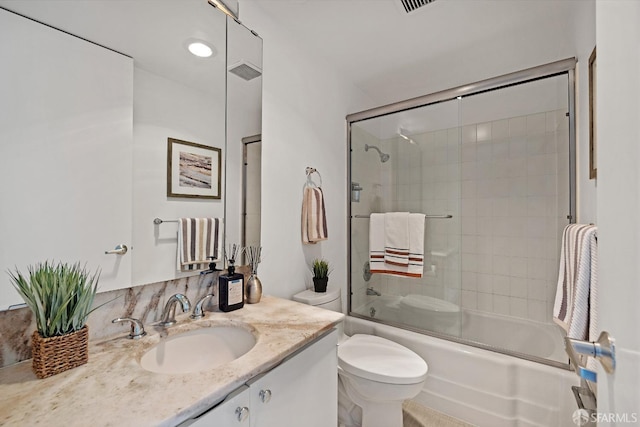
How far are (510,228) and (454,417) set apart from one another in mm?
1344

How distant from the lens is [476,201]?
201 cm

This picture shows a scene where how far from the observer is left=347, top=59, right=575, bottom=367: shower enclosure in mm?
1688

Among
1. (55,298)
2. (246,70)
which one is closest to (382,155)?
(246,70)

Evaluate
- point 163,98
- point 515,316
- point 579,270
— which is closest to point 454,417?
point 515,316

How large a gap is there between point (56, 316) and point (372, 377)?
4.34 feet

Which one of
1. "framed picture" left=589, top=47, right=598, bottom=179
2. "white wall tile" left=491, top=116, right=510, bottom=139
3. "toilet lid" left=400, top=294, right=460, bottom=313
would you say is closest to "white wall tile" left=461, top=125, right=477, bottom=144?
"white wall tile" left=491, top=116, right=510, bottom=139

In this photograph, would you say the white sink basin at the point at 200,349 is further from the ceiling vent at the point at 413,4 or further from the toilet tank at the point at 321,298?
the ceiling vent at the point at 413,4

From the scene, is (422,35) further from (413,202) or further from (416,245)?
(416,245)

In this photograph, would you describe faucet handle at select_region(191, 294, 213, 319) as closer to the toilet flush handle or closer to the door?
the toilet flush handle

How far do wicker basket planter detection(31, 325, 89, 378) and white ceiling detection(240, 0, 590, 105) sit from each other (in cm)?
161

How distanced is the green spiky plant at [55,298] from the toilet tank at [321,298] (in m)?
1.11

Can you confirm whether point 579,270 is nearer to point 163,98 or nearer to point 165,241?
point 165,241

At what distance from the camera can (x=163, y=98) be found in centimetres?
115

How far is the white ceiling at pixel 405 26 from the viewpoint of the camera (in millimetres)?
1570
